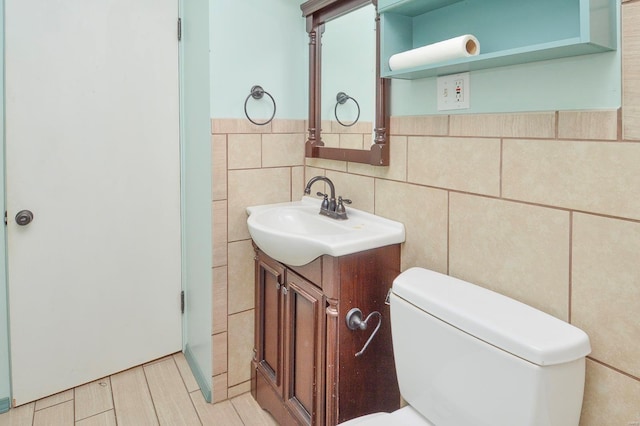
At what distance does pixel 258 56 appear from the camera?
1874 millimetres

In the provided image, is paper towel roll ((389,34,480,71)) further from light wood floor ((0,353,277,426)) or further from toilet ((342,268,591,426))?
light wood floor ((0,353,277,426))

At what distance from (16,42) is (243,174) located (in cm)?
106

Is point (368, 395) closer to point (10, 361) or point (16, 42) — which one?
point (10, 361)

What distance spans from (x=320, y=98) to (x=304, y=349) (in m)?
1.10

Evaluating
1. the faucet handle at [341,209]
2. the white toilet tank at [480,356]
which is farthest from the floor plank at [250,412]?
the faucet handle at [341,209]

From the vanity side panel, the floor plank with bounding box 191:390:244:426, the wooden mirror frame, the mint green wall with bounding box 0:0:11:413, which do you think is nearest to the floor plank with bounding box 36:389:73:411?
the mint green wall with bounding box 0:0:11:413

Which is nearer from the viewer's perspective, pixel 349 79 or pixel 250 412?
pixel 349 79

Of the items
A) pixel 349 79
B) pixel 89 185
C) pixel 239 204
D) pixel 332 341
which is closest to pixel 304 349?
pixel 332 341

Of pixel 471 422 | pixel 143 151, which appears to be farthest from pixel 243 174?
pixel 471 422

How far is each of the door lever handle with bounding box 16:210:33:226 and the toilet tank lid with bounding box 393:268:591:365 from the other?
5.29 ft

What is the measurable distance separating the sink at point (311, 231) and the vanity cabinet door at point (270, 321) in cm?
17

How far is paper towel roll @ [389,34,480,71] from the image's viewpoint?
1.07 m

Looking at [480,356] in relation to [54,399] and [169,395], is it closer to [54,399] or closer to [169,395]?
[169,395]

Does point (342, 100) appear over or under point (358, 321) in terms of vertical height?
over
